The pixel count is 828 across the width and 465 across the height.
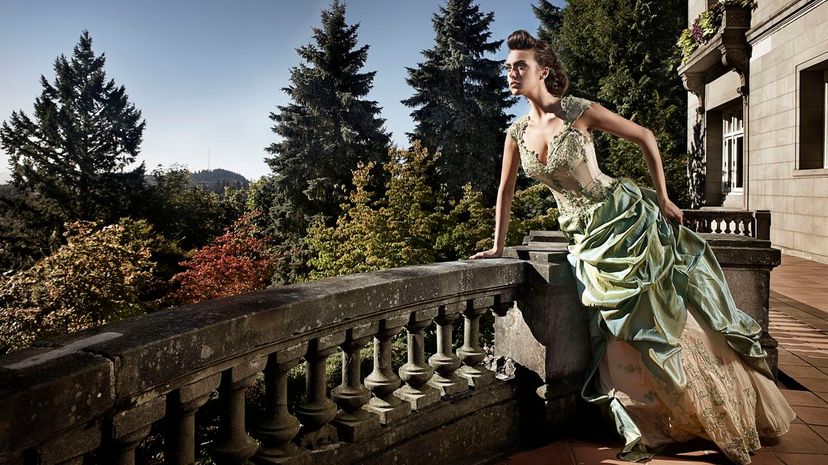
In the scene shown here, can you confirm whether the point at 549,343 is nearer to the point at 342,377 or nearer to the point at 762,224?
the point at 342,377

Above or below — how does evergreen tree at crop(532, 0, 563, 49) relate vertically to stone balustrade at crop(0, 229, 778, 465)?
above

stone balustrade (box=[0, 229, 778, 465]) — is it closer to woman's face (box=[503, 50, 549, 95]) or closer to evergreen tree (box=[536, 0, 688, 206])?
woman's face (box=[503, 50, 549, 95])

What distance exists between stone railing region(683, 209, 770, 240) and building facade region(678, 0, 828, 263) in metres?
2.09

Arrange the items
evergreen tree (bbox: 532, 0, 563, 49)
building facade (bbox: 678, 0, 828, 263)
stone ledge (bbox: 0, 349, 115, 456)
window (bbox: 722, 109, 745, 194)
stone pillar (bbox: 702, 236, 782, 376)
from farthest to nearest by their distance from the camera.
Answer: evergreen tree (bbox: 532, 0, 563, 49)
window (bbox: 722, 109, 745, 194)
building facade (bbox: 678, 0, 828, 263)
stone pillar (bbox: 702, 236, 782, 376)
stone ledge (bbox: 0, 349, 115, 456)

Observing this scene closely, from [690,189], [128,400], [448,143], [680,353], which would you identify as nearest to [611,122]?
[680,353]

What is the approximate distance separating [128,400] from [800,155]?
38.1 feet

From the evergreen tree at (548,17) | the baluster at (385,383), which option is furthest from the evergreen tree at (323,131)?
the baluster at (385,383)

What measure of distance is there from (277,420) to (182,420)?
1.22ft

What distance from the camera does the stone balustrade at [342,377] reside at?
117 centimetres

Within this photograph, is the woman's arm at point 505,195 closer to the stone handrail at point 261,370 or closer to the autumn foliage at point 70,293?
the stone handrail at point 261,370

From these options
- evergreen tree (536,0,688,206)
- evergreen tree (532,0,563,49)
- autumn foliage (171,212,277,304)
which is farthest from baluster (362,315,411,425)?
evergreen tree (532,0,563,49)

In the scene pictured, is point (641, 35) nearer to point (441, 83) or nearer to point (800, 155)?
point (441, 83)

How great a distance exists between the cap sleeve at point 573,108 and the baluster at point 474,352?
3.16 ft

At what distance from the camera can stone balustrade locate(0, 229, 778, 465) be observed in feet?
3.85
